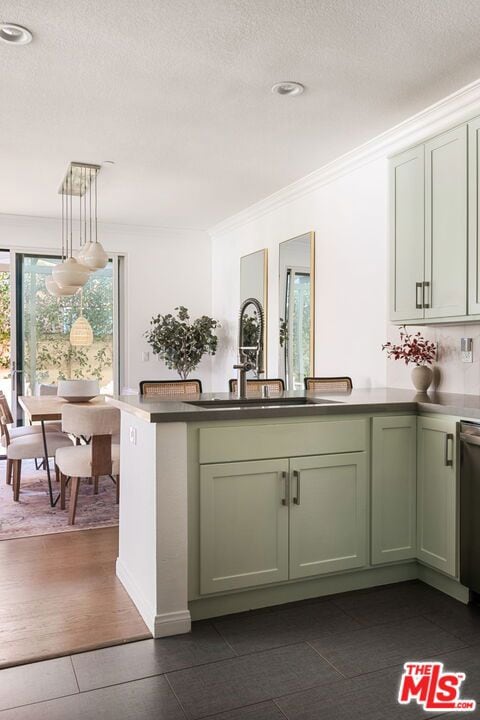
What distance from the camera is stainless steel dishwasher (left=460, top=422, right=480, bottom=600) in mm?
2615

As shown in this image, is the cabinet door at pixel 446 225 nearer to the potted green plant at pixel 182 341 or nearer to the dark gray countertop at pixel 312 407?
the dark gray countertop at pixel 312 407

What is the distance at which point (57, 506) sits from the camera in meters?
4.48

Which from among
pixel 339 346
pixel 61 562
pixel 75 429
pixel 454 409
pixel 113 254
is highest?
pixel 113 254

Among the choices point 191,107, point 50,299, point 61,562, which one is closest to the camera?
point 61,562

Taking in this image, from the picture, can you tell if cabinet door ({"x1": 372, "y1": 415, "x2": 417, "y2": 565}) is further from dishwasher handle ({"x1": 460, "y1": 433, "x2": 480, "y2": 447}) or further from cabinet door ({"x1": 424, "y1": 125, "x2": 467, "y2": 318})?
cabinet door ({"x1": 424, "y1": 125, "x2": 467, "y2": 318})

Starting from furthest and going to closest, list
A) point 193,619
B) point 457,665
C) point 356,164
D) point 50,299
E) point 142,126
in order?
1. point 50,299
2. point 356,164
3. point 142,126
4. point 193,619
5. point 457,665

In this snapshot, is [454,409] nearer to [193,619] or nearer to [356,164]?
[193,619]

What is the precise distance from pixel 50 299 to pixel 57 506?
3010 millimetres

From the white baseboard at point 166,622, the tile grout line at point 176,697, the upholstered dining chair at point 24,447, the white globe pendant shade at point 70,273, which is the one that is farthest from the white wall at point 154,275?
the tile grout line at point 176,697

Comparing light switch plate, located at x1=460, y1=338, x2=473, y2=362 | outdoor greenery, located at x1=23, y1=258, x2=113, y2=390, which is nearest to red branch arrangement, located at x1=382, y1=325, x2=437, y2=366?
light switch plate, located at x1=460, y1=338, x2=473, y2=362

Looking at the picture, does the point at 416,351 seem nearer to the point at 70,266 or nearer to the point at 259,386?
the point at 259,386

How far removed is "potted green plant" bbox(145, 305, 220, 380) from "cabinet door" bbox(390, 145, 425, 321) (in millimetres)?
3414

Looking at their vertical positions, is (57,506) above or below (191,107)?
below

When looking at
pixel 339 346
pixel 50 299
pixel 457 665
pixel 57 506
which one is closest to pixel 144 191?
pixel 50 299
